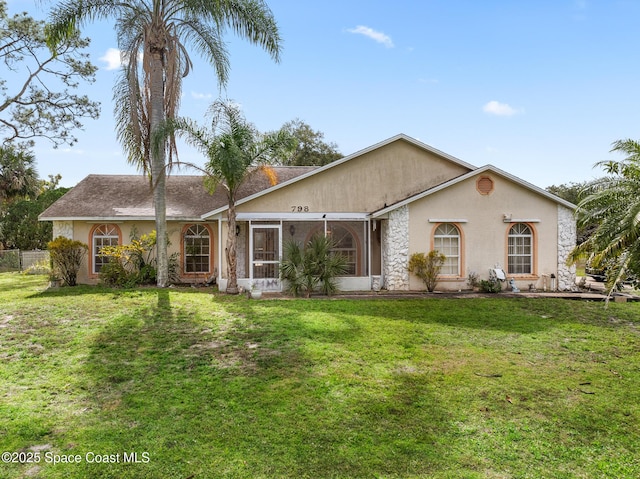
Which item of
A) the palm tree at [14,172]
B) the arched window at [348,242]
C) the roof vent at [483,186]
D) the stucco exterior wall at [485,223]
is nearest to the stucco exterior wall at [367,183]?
the arched window at [348,242]

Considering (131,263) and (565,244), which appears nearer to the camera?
(565,244)

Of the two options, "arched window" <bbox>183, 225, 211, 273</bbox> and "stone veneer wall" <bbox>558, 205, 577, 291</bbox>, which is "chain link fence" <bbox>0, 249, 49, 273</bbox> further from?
"stone veneer wall" <bbox>558, 205, 577, 291</bbox>

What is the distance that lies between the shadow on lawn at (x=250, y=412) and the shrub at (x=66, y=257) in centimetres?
1018

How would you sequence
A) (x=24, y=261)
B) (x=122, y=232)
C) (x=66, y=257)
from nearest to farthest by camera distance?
(x=66, y=257), (x=122, y=232), (x=24, y=261)

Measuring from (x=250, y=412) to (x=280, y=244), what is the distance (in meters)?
10.9

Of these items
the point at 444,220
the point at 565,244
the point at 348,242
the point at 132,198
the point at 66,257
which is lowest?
the point at 66,257

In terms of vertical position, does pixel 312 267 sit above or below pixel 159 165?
below

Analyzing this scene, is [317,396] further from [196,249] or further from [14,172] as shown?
[14,172]

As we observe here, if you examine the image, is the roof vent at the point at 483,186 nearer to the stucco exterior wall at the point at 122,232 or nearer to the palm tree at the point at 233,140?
the palm tree at the point at 233,140

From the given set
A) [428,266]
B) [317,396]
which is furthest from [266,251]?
[317,396]

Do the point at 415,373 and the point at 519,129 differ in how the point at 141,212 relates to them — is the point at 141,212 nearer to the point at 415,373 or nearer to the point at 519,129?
the point at 415,373

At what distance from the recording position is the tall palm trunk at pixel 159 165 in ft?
53.9

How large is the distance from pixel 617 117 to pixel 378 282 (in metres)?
11.8

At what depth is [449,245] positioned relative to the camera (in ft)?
53.5
